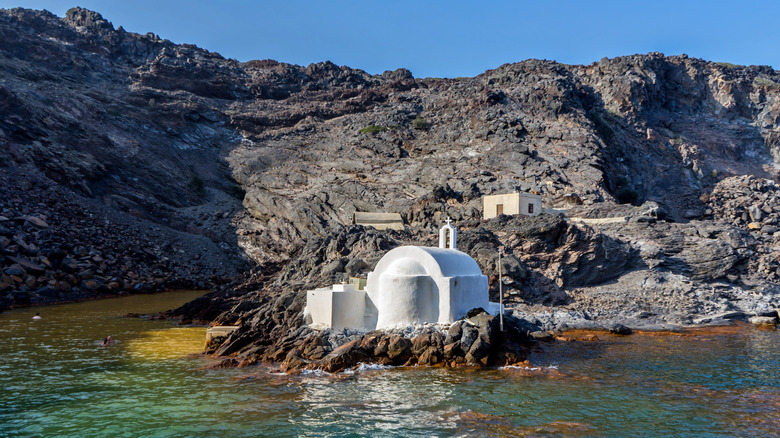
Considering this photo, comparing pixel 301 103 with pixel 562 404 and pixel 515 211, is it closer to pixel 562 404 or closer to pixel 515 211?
pixel 515 211

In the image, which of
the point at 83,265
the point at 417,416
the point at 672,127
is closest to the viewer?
the point at 417,416

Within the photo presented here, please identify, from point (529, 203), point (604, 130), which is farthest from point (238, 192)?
point (604, 130)

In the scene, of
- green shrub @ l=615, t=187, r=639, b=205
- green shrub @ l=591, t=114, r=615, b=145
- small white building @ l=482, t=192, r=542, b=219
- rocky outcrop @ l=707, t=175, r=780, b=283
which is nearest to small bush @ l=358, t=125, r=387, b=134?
green shrub @ l=591, t=114, r=615, b=145

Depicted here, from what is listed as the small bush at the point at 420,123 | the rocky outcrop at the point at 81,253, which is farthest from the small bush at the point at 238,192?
the small bush at the point at 420,123

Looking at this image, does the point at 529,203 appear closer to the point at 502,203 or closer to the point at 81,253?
the point at 502,203

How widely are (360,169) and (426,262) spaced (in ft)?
125

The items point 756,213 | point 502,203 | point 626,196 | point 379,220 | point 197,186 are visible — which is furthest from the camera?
point 197,186

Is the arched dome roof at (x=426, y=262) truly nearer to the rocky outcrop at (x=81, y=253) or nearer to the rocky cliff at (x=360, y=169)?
the rocky cliff at (x=360, y=169)

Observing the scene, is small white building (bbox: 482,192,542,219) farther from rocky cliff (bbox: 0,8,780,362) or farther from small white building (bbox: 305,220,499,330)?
small white building (bbox: 305,220,499,330)

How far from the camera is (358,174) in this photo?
5656 centimetres

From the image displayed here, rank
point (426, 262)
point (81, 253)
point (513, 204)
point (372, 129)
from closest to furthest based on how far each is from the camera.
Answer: point (426, 262), point (81, 253), point (513, 204), point (372, 129)

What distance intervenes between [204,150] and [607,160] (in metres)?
46.1

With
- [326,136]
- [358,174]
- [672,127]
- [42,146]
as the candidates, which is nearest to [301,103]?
[326,136]

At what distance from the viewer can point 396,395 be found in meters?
15.2
